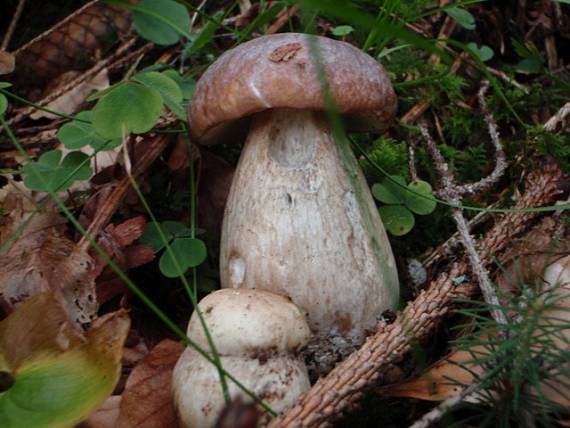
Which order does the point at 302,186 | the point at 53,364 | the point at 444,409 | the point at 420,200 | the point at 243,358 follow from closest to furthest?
the point at 444,409
the point at 53,364
the point at 243,358
the point at 302,186
the point at 420,200

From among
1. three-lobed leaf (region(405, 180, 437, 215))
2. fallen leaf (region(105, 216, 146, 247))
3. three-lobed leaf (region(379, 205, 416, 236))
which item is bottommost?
three-lobed leaf (region(379, 205, 416, 236))

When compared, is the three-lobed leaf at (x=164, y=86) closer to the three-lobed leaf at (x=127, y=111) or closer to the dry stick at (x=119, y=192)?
the three-lobed leaf at (x=127, y=111)

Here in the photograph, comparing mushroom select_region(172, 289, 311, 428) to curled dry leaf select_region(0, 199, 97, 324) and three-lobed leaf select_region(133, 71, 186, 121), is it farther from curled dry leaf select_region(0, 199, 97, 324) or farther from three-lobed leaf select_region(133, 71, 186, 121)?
three-lobed leaf select_region(133, 71, 186, 121)

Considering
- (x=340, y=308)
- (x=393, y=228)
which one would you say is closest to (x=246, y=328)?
(x=340, y=308)

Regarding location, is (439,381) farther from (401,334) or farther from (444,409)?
(444,409)

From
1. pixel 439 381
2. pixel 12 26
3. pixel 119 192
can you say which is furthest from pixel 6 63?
pixel 439 381

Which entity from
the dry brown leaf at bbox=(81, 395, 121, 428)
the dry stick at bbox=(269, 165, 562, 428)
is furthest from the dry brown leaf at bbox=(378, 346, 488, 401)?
the dry brown leaf at bbox=(81, 395, 121, 428)

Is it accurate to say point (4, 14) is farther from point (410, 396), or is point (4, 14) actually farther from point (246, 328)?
point (410, 396)

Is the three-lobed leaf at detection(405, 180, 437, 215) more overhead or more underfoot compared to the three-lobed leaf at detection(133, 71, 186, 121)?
more underfoot
